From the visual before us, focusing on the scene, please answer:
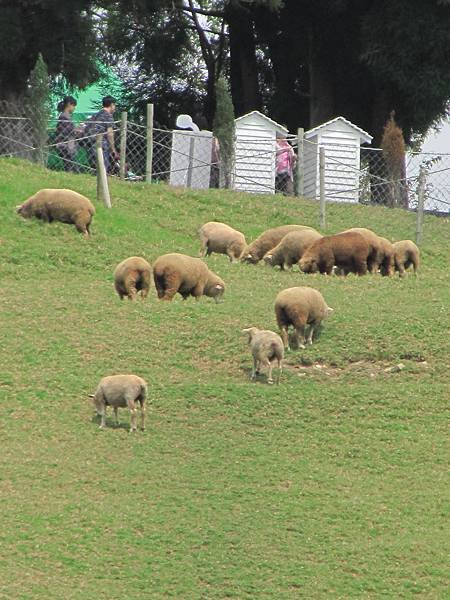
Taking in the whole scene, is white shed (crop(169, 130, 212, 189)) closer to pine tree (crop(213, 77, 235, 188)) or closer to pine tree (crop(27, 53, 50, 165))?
pine tree (crop(213, 77, 235, 188))

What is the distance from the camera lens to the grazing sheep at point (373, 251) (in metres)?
22.8

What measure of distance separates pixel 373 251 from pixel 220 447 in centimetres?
735

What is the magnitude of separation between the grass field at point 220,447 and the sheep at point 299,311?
0.99 feet

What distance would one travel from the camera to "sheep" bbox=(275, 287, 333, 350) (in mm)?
18125

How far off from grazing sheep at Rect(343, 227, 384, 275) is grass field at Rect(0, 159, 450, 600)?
0.34 metres

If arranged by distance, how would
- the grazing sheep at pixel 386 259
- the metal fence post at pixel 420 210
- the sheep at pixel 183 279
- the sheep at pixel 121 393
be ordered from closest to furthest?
the sheep at pixel 121 393 → the sheep at pixel 183 279 → the grazing sheep at pixel 386 259 → the metal fence post at pixel 420 210

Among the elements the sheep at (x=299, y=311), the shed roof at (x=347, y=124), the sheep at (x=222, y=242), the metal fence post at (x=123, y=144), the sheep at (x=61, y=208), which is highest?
the shed roof at (x=347, y=124)

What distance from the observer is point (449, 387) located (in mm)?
18078

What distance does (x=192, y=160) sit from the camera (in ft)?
99.0

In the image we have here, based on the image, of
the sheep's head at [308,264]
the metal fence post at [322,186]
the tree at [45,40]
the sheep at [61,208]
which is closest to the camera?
the sheep's head at [308,264]

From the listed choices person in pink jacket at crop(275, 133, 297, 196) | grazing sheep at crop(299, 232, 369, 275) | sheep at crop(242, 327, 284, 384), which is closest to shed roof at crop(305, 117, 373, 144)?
person in pink jacket at crop(275, 133, 297, 196)

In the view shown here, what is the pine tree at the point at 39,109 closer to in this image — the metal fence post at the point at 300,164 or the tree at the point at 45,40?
the metal fence post at the point at 300,164

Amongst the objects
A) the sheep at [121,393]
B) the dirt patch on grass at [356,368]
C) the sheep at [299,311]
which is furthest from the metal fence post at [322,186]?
the sheep at [121,393]

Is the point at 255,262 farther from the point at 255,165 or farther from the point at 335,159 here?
the point at 335,159
